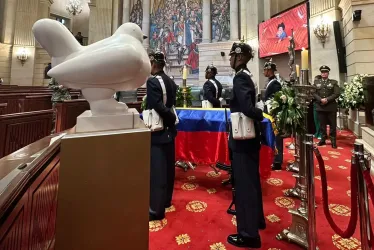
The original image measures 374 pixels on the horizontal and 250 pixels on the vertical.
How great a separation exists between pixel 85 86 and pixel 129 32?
14.8 inches

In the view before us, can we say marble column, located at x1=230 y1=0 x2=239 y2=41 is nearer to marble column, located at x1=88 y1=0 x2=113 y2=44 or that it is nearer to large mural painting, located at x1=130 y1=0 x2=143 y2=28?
large mural painting, located at x1=130 y1=0 x2=143 y2=28

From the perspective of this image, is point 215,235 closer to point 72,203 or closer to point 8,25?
point 72,203

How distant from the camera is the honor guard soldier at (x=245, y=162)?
1.59 metres

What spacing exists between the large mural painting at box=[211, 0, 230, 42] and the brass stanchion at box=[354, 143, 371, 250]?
11.2m

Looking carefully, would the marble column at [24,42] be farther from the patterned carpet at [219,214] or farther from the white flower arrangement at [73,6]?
the patterned carpet at [219,214]

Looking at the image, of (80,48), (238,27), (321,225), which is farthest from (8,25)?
(321,225)

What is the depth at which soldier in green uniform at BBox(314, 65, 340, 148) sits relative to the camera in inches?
181

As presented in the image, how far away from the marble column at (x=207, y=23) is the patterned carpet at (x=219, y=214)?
9.66m

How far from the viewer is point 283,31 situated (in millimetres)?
8227

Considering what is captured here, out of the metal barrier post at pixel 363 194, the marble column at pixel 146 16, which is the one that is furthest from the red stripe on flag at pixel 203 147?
the marble column at pixel 146 16

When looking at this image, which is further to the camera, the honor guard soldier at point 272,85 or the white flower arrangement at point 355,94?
the white flower arrangement at point 355,94

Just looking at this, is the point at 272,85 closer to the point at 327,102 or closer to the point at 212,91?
the point at 212,91

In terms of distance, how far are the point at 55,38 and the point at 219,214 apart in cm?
206

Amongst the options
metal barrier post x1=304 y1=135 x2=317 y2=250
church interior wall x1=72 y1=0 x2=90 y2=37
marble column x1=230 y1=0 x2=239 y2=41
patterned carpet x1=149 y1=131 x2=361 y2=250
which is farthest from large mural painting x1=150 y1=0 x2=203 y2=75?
metal barrier post x1=304 y1=135 x2=317 y2=250
